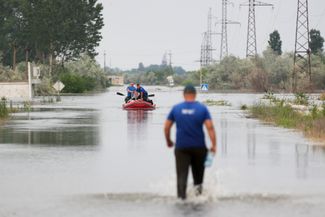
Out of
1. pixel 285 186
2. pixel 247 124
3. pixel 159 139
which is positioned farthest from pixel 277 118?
pixel 285 186

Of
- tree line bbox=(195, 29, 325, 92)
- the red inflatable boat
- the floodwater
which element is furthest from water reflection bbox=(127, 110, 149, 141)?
tree line bbox=(195, 29, 325, 92)

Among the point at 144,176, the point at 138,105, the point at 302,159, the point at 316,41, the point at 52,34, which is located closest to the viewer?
the point at 144,176

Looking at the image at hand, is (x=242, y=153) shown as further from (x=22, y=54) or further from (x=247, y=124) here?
(x=22, y=54)

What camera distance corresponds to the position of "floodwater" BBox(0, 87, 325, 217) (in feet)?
40.5

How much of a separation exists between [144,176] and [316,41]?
543 feet

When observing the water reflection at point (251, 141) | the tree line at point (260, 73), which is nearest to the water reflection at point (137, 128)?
the water reflection at point (251, 141)

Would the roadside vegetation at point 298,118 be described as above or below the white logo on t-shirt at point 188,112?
below

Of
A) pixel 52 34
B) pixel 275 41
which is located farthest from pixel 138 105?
pixel 275 41

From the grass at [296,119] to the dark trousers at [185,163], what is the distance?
12.5m

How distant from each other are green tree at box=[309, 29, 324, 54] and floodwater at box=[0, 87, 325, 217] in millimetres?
151295

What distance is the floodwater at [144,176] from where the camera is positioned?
12.3 meters

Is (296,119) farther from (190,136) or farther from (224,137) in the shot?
(190,136)

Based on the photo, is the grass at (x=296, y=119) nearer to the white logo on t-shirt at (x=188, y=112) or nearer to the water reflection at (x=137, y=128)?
the water reflection at (x=137, y=128)

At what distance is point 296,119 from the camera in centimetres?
3366
